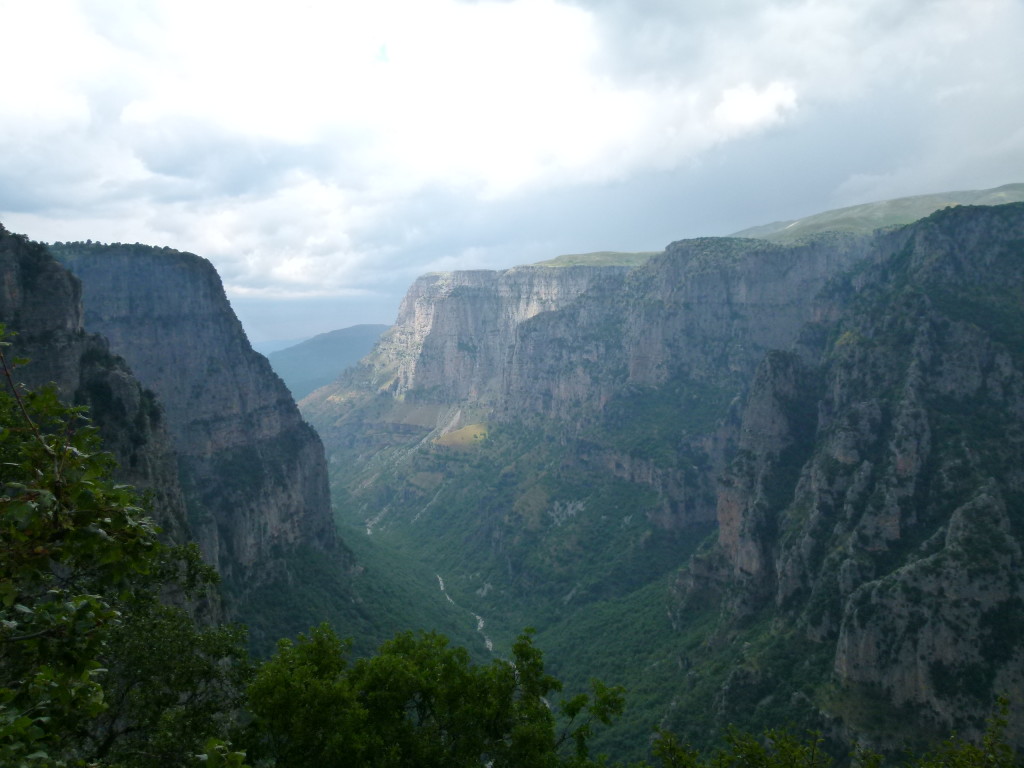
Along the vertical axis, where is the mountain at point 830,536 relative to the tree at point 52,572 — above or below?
below

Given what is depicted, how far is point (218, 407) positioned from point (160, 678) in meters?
101

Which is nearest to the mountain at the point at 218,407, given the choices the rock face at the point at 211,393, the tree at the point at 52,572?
the rock face at the point at 211,393

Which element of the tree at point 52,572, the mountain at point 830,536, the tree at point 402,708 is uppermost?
the tree at point 52,572

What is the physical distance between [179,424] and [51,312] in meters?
47.7

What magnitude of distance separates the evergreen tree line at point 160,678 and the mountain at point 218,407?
74237 mm

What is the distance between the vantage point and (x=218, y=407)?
369 ft

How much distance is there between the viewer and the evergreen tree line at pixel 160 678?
10.2 meters

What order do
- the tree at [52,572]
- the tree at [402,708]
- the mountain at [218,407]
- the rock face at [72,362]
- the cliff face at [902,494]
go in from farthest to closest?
1. the mountain at [218,407]
2. the cliff face at [902,494]
3. the rock face at [72,362]
4. the tree at [402,708]
5. the tree at [52,572]

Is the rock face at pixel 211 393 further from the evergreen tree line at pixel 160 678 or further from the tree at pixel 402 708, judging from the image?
the tree at pixel 402 708

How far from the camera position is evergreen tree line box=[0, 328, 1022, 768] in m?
10.2

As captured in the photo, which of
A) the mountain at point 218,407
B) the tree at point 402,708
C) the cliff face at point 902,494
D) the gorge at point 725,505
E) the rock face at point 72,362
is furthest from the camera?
the mountain at point 218,407

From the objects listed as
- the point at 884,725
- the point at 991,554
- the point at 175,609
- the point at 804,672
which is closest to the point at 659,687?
the point at 804,672

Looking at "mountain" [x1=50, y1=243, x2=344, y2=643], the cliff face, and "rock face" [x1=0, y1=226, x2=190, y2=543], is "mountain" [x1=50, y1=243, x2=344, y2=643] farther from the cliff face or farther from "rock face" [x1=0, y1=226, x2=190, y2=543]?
the cliff face

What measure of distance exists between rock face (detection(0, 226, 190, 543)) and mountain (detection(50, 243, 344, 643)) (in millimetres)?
30332
